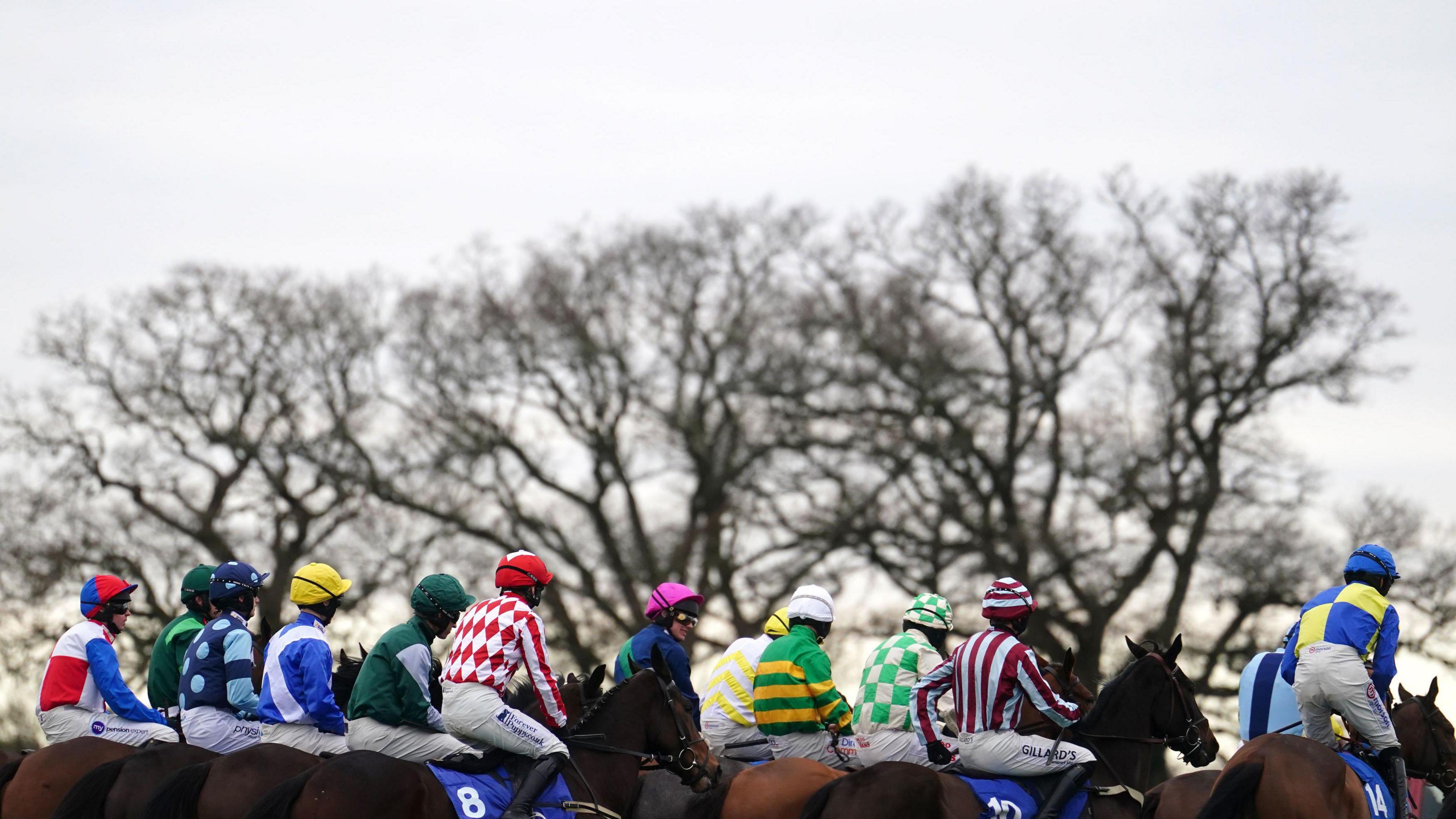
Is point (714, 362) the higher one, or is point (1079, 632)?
point (714, 362)

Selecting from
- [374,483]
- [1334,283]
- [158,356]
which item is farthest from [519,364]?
[1334,283]

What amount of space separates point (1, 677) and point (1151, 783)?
59.9 feet

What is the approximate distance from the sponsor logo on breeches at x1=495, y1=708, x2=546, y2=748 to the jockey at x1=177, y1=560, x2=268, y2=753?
2154mm

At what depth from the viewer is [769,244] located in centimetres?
3033

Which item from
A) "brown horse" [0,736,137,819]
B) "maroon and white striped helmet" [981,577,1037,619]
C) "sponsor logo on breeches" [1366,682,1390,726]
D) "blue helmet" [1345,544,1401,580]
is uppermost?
"blue helmet" [1345,544,1401,580]

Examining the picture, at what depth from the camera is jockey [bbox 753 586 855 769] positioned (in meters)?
10.8

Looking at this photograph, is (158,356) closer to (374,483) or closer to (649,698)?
(374,483)

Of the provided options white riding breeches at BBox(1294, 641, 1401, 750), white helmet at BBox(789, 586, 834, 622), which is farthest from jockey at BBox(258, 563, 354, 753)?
white riding breeches at BBox(1294, 641, 1401, 750)

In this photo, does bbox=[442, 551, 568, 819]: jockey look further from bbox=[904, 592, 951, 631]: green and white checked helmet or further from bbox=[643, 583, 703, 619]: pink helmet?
bbox=[904, 592, 951, 631]: green and white checked helmet

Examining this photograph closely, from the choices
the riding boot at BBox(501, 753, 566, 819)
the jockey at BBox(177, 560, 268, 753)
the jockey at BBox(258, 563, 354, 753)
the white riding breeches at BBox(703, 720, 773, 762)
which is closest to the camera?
the riding boot at BBox(501, 753, 566, 819)

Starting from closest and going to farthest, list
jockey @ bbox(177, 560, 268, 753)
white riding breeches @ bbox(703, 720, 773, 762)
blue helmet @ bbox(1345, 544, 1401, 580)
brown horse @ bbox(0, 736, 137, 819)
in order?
1. blue helmet @ bbox(1345, 544, 1401, 580)
2. jockey @ bbox(177, 560, 268, 753)
3. brown horse @ bbox(0, 736, 137, 819)
4. white riding breeches @ bbox(703, 720, 773, 762)

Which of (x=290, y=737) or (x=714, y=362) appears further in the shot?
(x=714, y=362)

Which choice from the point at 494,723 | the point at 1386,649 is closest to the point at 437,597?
the point at 494,723

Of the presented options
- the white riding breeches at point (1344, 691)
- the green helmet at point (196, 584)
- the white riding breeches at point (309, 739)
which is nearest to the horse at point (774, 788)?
the white riding breeches at point (1344, 691)
